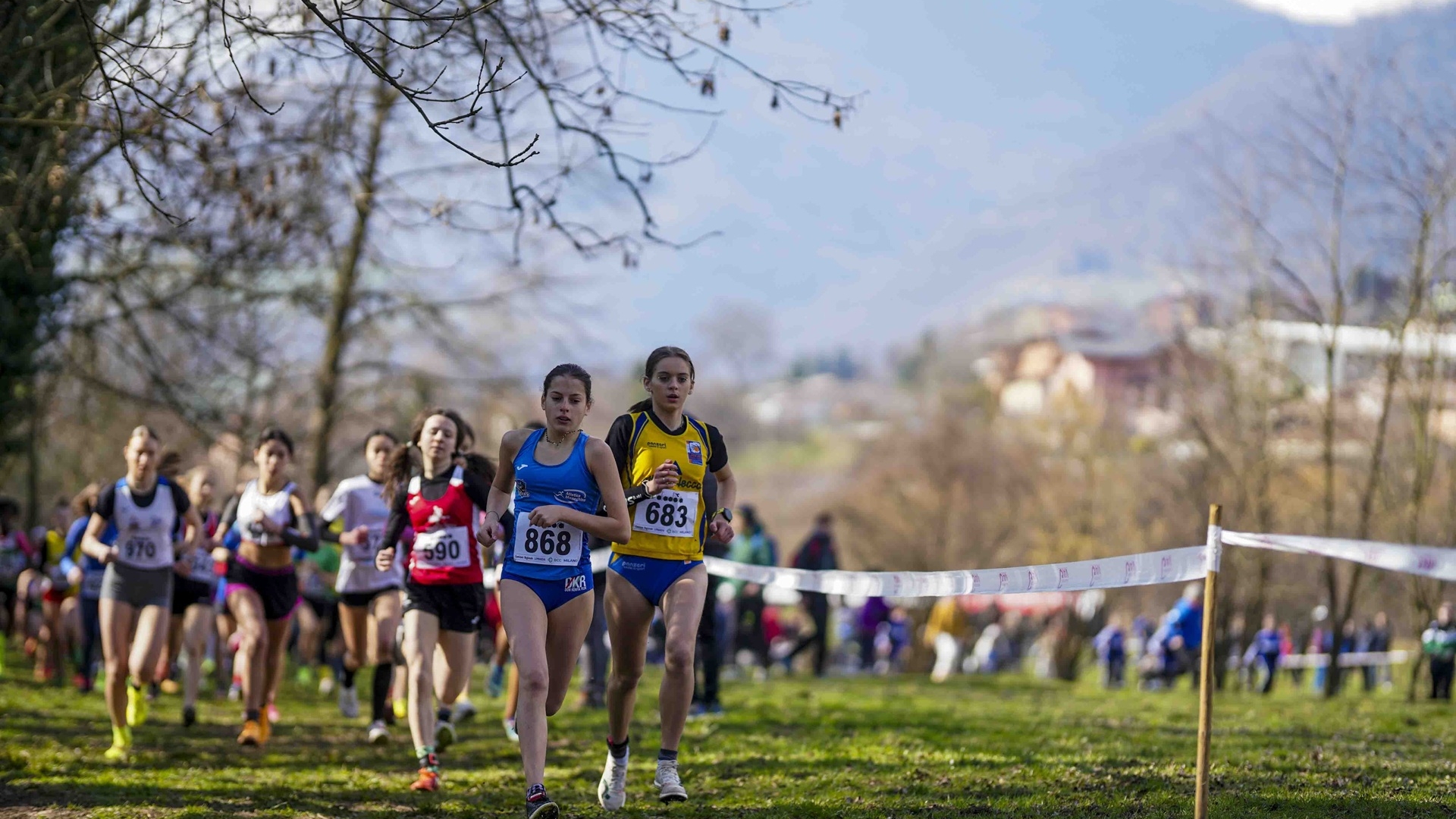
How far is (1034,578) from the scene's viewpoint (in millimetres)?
7449

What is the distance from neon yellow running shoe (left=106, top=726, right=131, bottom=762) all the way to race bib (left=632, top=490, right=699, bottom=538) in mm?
4584

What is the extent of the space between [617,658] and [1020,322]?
567 ft

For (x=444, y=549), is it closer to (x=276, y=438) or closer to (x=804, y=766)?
(x=276, y=438)

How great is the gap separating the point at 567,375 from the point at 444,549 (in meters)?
2.20

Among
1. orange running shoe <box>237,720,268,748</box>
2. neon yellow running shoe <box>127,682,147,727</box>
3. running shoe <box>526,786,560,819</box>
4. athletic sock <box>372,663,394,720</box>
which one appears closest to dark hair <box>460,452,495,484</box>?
athletic sock <box>372,663,394,720</box>

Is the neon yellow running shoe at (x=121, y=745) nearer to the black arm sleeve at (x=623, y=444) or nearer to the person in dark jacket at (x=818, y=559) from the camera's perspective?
the black arm sleeve at (x=623, y=444)

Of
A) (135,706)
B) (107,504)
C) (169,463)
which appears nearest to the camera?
(107,504)

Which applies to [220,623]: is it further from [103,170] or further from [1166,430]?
[1166,430]

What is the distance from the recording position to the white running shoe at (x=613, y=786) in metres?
7.41

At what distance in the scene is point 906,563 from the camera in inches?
1838

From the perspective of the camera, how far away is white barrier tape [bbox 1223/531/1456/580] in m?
5.21

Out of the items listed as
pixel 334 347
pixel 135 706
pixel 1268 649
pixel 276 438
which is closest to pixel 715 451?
pixel 276 438

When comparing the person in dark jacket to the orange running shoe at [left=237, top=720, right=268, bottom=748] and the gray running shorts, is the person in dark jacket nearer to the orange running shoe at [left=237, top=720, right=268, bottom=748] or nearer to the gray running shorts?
the orange running shoe at [left=237, top=720, right=268, bottom=748]

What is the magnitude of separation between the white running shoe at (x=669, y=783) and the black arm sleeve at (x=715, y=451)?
1.55 metres
